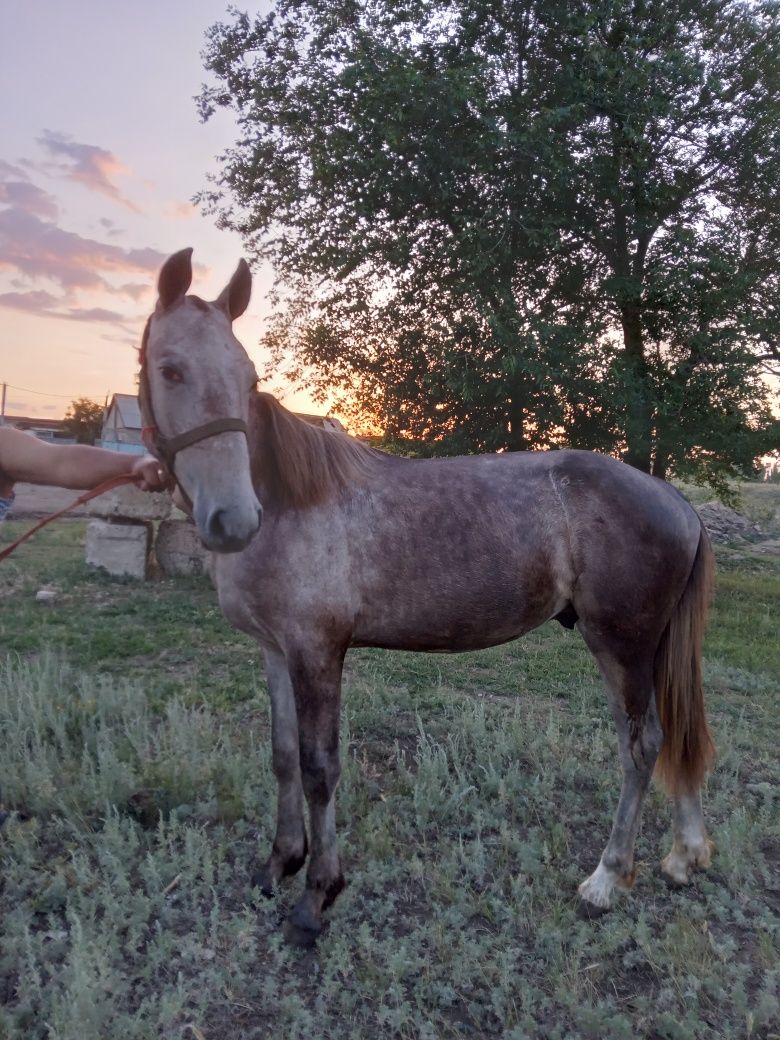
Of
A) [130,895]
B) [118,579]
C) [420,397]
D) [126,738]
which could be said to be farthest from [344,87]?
[130,895]

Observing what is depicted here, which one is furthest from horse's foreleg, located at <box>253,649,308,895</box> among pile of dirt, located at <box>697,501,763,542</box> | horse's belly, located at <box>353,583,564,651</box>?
pile of dirt, located at <box>697,501,763,542</box>

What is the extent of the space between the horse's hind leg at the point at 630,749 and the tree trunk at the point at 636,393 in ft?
20.3

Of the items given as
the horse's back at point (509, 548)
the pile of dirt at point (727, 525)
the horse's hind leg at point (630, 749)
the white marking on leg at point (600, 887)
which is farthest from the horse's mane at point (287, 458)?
the pile of dirt at point (727, 525)

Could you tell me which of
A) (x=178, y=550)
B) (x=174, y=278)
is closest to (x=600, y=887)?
(x=174, y=278)

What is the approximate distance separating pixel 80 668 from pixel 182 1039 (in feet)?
13.7

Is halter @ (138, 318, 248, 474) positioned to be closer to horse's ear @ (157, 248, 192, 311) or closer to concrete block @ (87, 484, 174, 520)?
horse's ear @ (157, 248, 192, 311)

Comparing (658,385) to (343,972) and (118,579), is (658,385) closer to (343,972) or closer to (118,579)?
(118,579)

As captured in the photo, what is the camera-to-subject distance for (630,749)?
10.2ft

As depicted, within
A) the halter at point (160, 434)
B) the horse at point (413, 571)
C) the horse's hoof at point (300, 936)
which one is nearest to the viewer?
the halter at point (160, 434)

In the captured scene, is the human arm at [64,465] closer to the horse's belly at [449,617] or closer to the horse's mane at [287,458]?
the horse's mane at [287,458]

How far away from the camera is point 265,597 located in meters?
2.72

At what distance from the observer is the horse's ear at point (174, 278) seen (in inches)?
94.8

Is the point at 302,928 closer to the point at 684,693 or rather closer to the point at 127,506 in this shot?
the point at 684,693

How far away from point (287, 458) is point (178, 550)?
7.77 m
